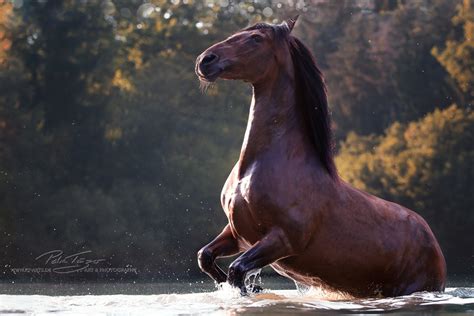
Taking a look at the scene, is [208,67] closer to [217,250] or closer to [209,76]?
[209,76]

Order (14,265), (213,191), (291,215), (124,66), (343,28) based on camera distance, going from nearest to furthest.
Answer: (291,215) < (14,265) < (213,191) < (124,66) < (343,28)

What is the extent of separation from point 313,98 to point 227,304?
1.48 metres

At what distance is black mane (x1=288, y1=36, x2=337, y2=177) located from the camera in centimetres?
729

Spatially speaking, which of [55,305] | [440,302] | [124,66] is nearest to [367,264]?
[440,302]

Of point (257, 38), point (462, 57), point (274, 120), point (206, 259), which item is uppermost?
point (257, 38)

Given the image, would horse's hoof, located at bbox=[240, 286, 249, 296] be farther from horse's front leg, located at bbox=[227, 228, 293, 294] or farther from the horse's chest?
the horse's chest

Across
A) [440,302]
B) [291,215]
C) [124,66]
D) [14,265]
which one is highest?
[291,215]

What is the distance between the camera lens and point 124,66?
67.5 feet

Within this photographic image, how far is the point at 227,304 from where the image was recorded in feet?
22.0

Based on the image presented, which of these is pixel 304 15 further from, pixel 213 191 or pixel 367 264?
pixel 367 264

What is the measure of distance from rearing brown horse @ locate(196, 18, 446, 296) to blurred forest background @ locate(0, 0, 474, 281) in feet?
26.6

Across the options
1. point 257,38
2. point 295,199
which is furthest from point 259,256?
point 257,38

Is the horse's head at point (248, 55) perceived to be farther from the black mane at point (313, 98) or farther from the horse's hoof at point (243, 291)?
the horse's hoof at point (243, 291)

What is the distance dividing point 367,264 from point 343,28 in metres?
16.0
